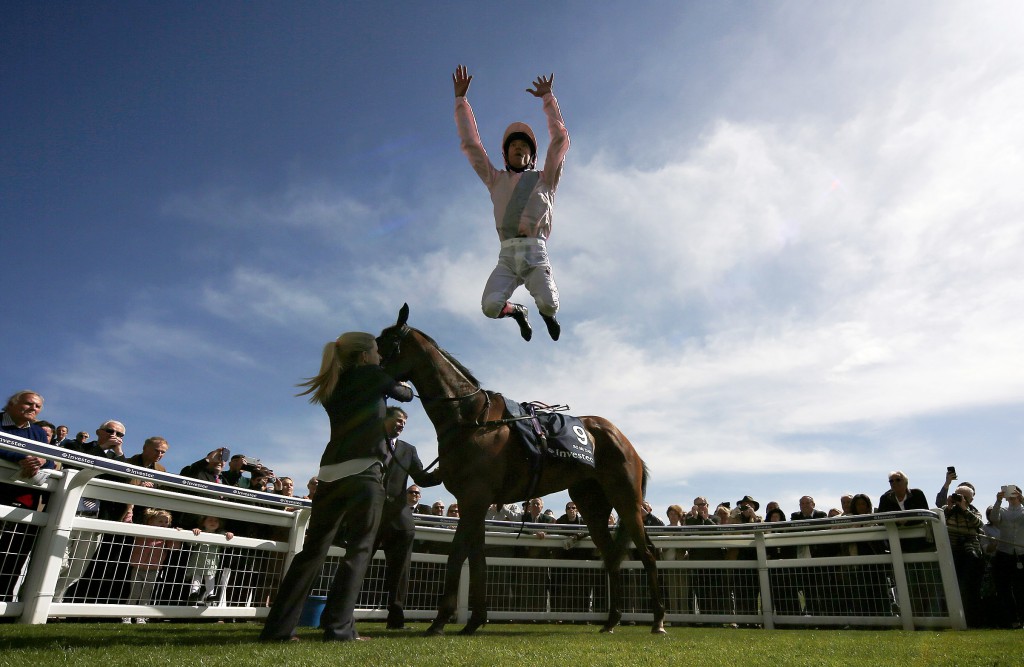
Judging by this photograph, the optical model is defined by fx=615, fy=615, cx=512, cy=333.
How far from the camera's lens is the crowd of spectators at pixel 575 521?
514 cm

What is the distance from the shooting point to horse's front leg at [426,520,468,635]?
195 inches

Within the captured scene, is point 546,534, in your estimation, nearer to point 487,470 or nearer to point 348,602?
point 487,470

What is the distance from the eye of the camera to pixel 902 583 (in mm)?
6980

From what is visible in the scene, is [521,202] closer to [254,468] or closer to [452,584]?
[452,584]

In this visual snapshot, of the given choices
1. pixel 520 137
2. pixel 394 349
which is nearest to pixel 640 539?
pixel 394 349

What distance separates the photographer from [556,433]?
6.27 m

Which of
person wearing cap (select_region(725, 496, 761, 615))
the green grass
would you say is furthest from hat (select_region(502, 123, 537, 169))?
person wearing cap (select_region(725, 496, 761, 615))

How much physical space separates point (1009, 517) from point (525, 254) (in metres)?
7.32

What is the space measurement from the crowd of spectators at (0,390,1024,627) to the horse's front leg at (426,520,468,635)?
1.28 meters

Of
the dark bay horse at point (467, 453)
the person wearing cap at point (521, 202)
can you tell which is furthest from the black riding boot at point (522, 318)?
the dark bay horse at point (467, 453)

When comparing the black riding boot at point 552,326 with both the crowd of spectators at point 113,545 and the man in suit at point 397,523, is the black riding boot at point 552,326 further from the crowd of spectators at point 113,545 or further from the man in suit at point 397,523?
the crowd of spectators at point 113,545

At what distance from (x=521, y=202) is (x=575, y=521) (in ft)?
22.6

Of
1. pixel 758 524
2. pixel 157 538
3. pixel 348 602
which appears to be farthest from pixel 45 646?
pixel 758 524

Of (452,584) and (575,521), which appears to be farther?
(575,521)
